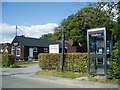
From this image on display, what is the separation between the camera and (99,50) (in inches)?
684

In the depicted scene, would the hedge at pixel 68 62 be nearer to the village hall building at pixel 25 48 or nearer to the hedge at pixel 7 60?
the hedge at pixel 7 60

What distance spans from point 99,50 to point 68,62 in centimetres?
348

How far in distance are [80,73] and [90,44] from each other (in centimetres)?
244

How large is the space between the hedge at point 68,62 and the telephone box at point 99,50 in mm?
1100

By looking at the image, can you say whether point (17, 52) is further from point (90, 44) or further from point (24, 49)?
point (90, 44)

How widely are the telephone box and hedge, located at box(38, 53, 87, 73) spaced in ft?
3.61

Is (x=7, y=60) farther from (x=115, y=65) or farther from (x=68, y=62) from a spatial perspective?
(x=115, y=65)

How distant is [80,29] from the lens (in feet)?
144

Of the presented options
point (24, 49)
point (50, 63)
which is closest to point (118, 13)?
point (50, 63)

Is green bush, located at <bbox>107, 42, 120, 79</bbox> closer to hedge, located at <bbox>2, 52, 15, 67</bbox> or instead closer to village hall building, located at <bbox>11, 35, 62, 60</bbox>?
hedge, located at <bbox>2, 52, 15, 67</bbox>

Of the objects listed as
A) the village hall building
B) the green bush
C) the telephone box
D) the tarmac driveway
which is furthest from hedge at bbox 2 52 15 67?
the village hall building

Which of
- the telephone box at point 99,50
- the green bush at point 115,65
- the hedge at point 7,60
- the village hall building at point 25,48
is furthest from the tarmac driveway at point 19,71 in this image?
the village hall building at point 25,48

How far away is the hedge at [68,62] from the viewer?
18938 mm

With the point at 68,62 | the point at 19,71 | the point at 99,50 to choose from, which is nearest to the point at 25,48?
the point at 19,71
